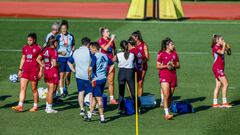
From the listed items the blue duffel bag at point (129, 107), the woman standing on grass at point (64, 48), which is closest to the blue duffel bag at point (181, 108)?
the blue duffel bag at point (129, 107)

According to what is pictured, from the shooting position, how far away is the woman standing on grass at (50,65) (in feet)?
70.4

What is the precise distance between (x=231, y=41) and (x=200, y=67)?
617cm

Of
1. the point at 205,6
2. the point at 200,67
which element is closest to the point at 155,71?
the point at 200,67

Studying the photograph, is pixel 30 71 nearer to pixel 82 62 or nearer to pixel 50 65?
pixel 50 65

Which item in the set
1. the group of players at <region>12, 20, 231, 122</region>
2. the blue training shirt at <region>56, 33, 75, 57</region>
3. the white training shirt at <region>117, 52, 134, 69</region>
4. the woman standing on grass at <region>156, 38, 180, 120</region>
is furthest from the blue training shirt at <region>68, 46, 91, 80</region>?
the blue training shirt at <region>56, 33, 75, 57</region>

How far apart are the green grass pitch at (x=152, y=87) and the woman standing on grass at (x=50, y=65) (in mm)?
556

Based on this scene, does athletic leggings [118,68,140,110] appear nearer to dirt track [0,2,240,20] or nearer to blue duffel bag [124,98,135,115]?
blue duffel bag [124,98,135,115]

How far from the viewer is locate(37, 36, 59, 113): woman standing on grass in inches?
845

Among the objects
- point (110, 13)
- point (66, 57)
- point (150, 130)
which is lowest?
point (150, 130)

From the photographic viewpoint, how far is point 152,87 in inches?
1006

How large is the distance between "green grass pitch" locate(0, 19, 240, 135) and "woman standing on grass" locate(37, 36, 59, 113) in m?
0.56

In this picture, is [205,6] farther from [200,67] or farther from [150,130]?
[150,130]

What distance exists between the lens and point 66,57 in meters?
24.1

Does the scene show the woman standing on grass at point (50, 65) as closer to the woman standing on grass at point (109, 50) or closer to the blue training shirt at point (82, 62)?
the blue training shirt at point (82, 62)
